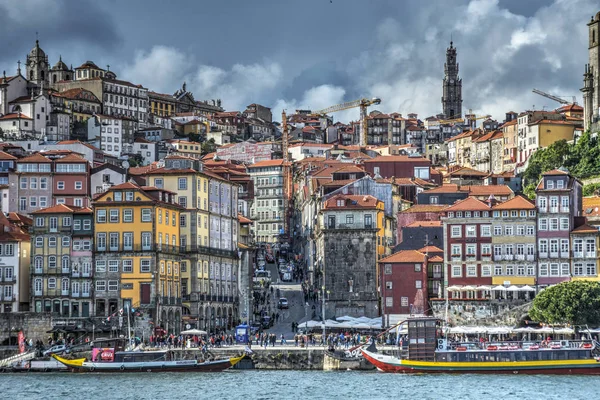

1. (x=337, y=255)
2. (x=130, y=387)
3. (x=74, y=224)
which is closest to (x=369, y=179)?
(x=337, y=255)

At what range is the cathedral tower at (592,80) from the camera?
491 feet

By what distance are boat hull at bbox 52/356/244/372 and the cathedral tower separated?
235ft

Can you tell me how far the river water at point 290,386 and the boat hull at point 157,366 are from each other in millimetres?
471

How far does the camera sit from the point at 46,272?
101m

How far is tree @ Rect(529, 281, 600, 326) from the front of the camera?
297 feet

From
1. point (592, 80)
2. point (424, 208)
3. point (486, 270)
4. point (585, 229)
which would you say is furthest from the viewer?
point (592, 80)

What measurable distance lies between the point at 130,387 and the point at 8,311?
2518 centimetres

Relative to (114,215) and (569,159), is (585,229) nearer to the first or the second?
(114,215)

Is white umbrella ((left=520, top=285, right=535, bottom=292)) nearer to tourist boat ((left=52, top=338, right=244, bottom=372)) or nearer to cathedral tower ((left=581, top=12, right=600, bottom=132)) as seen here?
tourist boat ((left=52, top=338, right=244, bottom=372))

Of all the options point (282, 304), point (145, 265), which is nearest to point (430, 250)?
point (282, 304)

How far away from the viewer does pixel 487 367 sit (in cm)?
8519

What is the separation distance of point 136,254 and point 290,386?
24098mm

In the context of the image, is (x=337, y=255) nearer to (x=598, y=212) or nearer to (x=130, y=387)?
(x=598, y=212)

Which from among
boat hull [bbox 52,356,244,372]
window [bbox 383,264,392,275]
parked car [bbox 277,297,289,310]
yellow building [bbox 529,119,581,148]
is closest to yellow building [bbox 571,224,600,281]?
window [bbox 383,264,392,275]
